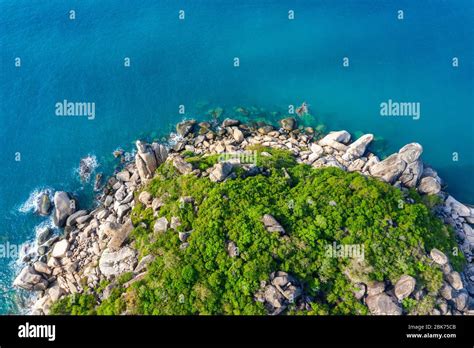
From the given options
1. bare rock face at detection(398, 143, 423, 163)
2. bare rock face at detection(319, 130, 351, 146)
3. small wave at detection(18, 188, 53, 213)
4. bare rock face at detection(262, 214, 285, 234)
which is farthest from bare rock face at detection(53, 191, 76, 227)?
bare rock face at detection(398, 143, 423, 163)

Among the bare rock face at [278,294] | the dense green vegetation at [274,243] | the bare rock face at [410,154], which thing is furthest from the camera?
the bare rock face at [410,154]

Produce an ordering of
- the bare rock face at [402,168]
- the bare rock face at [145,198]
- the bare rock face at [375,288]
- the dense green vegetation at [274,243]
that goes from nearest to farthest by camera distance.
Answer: the dense green vegetation at [274,243]
the bare rock face at [375,288]
the bare rock face at [145,198]
the bare rock face at [402,168]

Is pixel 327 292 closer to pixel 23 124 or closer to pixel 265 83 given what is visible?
pixel 265 83

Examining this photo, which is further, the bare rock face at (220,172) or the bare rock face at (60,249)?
the bare rock face at (60,249)

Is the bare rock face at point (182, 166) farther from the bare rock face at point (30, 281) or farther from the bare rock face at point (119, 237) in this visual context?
the bare rock face at point (30, 281)

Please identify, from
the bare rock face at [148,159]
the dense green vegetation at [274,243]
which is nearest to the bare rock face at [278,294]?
the dense green vegetation at [274,243]

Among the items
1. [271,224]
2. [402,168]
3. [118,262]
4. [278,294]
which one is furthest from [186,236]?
[402,168]

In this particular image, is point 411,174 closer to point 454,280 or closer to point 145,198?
point 454,280
